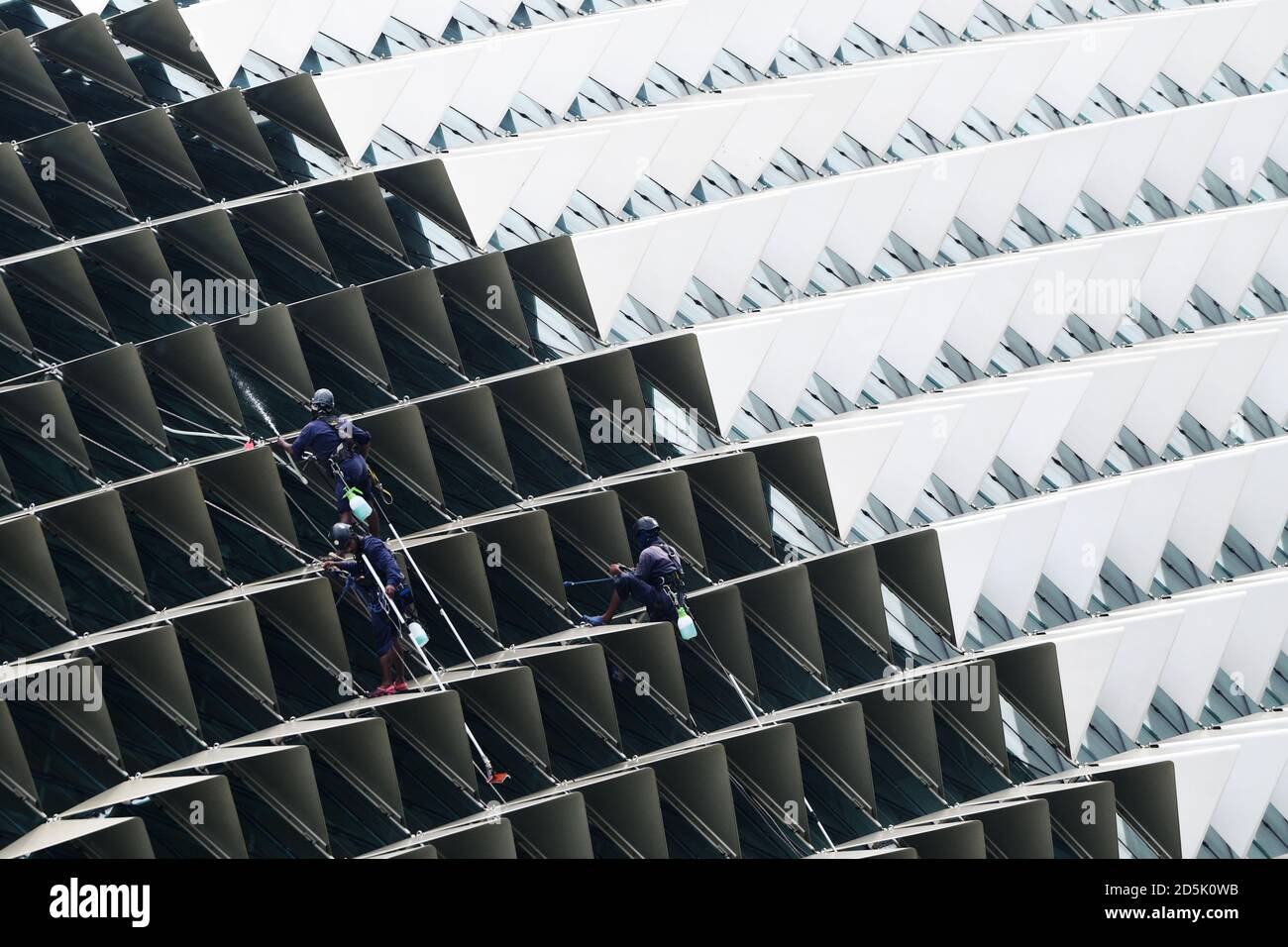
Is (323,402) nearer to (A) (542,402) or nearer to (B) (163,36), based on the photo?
(A) (542,402)

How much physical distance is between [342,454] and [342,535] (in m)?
1.76

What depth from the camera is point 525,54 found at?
125 ft

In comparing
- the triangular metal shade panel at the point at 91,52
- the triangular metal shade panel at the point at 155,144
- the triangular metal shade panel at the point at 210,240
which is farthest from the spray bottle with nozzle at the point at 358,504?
A: the triangular metal shade panel at the point at 91,52

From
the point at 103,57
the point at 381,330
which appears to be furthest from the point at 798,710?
the point at 103,57

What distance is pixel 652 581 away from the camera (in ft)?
97.5

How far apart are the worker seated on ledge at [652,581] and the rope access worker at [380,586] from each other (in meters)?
3.69

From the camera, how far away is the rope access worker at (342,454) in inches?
1145

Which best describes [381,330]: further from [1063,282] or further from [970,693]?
[1063,282]

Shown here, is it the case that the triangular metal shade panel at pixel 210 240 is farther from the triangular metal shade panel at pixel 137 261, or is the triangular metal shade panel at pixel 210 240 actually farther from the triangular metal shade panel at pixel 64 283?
the triangular metal shade panel at pixel 64 283

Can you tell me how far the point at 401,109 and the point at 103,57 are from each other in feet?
20.0

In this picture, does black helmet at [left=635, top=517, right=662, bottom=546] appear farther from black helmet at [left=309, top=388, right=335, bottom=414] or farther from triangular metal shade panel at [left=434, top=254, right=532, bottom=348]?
black helmet at [left=309, top=388, right=335, bottom=414]

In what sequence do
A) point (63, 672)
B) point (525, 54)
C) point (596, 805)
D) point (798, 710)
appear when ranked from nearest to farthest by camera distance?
point (63, 672), point (596, 805), point (798, 710), point (525, 54)

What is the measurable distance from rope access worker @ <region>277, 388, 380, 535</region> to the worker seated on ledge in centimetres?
427

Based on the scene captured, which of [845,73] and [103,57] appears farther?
[845,73]
